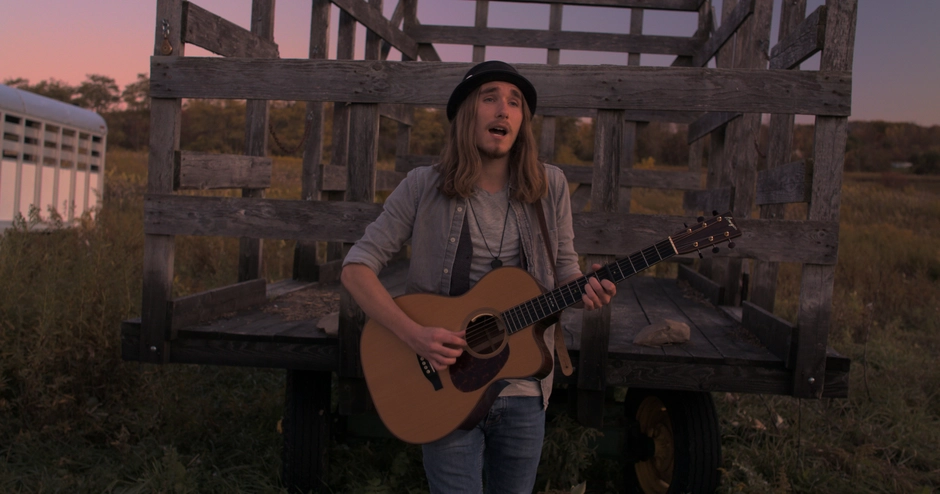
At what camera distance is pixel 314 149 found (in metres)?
6.22

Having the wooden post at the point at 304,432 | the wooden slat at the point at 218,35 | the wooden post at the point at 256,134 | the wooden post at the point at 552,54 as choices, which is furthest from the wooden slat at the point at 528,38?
the wooden post at the point at 304,432

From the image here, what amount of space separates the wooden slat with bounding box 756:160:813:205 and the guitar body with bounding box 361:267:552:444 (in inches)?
63.6

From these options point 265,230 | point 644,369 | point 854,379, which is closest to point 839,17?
point 644,369

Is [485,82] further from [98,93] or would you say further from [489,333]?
[98,93]

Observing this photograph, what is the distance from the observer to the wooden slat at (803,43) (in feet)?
11.1

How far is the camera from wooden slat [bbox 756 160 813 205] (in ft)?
11.2

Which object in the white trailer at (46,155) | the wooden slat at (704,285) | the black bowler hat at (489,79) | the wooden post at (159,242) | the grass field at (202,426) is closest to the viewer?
the black bowler hat at (489,79)

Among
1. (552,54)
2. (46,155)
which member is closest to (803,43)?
(552,54)

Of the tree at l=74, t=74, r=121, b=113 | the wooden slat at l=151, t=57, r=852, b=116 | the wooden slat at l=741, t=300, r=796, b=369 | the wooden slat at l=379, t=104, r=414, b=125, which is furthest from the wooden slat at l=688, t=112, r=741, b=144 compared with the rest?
the tree at l=74, t=74, r=121, b=113

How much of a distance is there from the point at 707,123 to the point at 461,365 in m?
4.91

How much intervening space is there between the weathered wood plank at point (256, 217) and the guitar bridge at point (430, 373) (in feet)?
3.64

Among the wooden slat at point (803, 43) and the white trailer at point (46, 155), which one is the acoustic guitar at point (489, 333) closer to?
the wooden slat at point (803, 43)

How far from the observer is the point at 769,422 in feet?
18.5

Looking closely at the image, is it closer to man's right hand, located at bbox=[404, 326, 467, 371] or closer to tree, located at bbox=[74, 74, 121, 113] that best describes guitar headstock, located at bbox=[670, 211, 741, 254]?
man's right hand, located at bbox=[404, 326, 467, 371]
